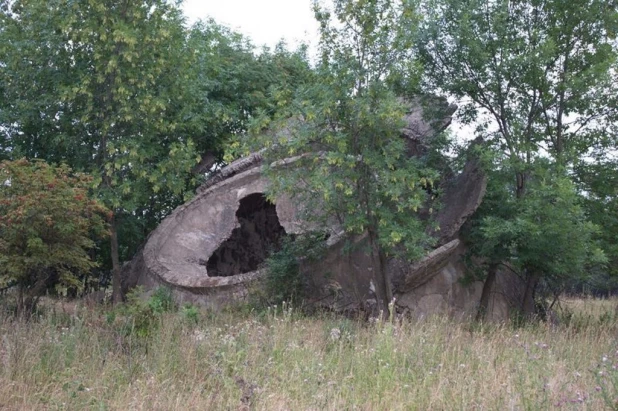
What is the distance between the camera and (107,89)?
1448cm

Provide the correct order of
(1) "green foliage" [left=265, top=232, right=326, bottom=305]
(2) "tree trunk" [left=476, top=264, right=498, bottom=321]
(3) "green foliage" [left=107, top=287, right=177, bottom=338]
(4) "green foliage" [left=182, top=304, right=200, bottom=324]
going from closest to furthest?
(3) "green foliage" [left=107, top=287, right=177, bottom=338]
(4) "green foliage" [left=182, top=304, right=200, bottom=324]
(1) "green foliage" [left=265, top=232, right=326, bottom=305]
(2) "tree trunk" [left=476, top=264, right=498, bottom=321]

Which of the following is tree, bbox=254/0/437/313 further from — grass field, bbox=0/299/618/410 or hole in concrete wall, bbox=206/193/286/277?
hole in concrete wall, bbox=206/193/286/277

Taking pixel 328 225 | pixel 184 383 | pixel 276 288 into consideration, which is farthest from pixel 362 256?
pixel 184 383

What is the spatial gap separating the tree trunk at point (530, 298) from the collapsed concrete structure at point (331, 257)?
37 centimetres

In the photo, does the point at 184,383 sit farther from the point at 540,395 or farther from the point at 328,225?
the point at 328,225

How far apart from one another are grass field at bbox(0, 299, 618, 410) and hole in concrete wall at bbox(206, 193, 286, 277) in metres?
7.07

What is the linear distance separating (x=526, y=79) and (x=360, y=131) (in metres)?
3.44

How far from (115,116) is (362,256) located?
18.0ft

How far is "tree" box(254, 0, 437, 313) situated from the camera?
1074 cm

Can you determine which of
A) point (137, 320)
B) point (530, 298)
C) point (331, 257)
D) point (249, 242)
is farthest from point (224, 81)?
point (137, 320)

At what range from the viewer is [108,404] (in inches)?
251

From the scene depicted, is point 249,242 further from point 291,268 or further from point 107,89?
point 107,89

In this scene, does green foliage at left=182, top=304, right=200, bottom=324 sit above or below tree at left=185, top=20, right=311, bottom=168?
below

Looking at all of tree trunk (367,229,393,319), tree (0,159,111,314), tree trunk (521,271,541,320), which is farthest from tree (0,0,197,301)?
tree trunk (521,271,541,320)
